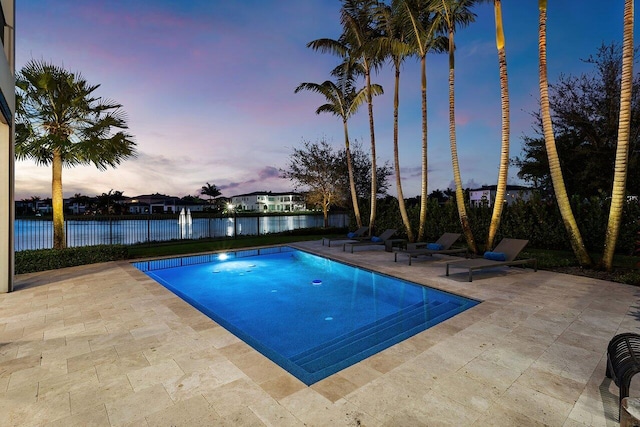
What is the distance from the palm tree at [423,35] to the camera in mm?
11258

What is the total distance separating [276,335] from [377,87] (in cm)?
1429

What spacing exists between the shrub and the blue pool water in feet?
3.73

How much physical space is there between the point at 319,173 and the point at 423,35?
507 inches

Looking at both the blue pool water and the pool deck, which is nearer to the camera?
the pool deck

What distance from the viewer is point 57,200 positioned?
9.01m

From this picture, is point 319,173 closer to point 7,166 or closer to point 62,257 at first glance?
point 62,257

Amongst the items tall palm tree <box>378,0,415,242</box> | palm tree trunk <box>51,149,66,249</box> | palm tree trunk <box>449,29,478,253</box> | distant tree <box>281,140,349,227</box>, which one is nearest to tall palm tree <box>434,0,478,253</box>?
palm tree trunk <box>449,29,478,253</box>

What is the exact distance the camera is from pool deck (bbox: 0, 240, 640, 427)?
254 centimetres

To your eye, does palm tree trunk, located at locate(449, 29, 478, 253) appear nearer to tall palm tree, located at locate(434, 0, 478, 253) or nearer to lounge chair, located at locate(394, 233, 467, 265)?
tall palm tree, located at locate(434, 0, 478, 253)

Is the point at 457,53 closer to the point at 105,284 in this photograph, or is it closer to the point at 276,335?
the point at 276,335

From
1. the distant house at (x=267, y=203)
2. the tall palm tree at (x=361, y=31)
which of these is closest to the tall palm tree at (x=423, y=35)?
the tall palm tree at (x=361, y=31)

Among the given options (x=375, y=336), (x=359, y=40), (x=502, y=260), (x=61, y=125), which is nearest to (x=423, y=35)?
(x=359, y=40)

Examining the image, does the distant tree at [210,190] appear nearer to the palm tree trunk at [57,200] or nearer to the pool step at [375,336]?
the palm tree trunk at [57,200]

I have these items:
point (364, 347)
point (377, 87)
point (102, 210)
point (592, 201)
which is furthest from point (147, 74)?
point (102, 210)
